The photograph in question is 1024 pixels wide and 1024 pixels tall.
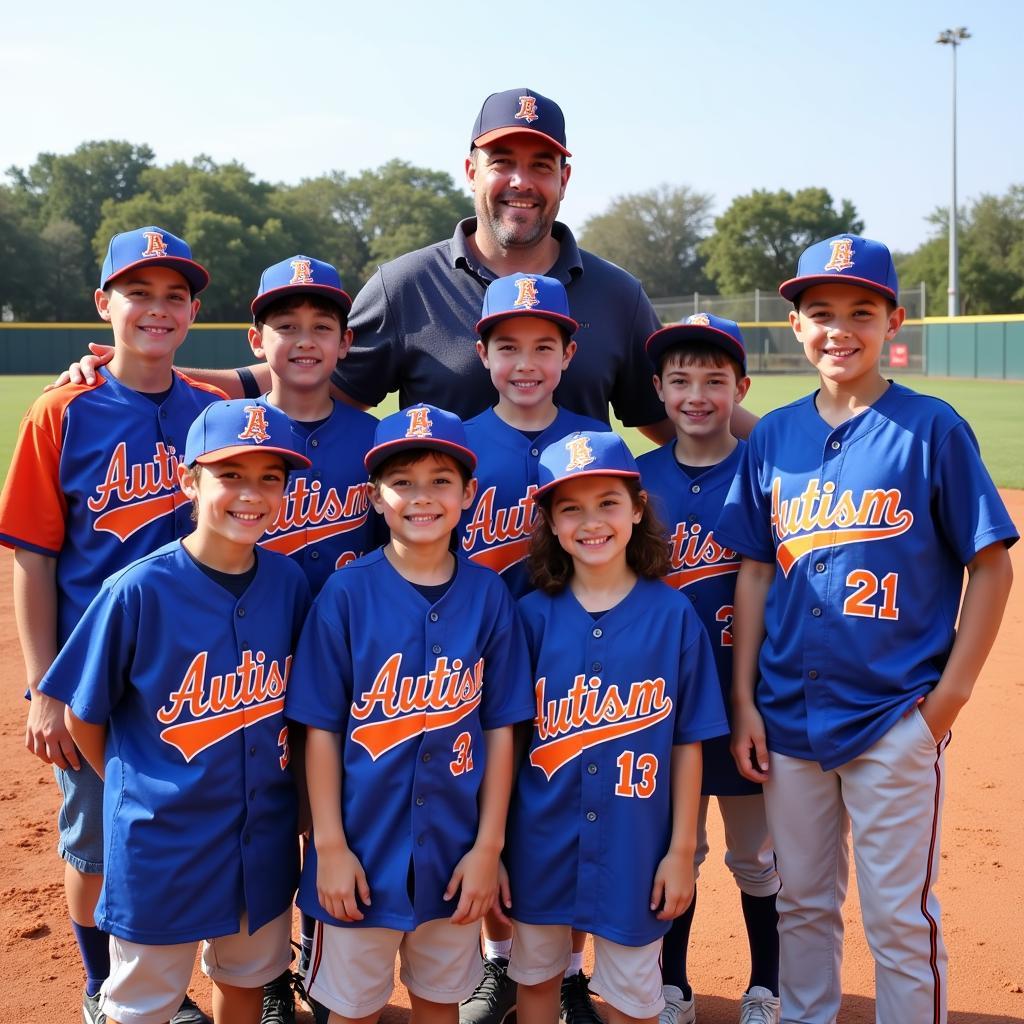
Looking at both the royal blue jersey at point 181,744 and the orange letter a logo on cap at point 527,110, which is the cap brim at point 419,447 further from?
the orange letter a logo on cap at point 527,110

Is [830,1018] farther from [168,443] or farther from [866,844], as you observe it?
[168,443]

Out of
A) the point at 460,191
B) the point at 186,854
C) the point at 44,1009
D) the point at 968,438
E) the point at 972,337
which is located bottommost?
the point at 44,1009

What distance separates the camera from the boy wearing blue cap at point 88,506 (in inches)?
105

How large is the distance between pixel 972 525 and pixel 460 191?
80.8 m

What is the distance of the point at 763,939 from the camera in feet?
9.64

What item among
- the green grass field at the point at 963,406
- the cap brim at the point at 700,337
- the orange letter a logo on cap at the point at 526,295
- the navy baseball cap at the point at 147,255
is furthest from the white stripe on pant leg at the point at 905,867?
the green grass field at the point at 963,406

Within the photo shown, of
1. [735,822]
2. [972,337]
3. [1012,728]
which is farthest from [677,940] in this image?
[972,337]

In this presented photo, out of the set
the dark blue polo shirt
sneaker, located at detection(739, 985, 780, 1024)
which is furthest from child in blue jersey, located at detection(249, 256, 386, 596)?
sneaker, located at detection(739, 985, 780, 1024)

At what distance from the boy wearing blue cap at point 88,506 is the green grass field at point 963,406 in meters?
9.26

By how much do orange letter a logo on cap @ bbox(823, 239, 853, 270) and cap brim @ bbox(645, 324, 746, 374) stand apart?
0.47 m

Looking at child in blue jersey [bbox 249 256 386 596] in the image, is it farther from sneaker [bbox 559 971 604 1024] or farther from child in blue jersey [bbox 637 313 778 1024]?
sneaker [bbox 559 971 604 1024]

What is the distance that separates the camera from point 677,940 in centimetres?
288

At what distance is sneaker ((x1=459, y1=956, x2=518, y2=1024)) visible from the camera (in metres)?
2.88

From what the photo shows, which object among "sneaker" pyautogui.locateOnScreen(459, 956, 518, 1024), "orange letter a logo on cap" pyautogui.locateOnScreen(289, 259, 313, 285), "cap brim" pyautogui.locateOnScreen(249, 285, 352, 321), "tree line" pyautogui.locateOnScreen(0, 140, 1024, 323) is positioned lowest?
"sneaker" pyautogui.locateOnScreen(459, 956, 518, 1024)
